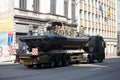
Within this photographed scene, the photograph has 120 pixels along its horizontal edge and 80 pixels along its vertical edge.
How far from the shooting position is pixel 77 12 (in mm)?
59844

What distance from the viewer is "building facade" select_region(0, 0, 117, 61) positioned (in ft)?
138

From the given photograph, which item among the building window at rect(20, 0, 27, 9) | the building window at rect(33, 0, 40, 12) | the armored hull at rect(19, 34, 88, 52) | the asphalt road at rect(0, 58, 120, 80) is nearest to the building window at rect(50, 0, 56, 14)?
the building window at rect(33, 0, 40, 12)

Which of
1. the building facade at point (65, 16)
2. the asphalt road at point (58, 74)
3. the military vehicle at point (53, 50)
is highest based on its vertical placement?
the building facade at point (65, 16)

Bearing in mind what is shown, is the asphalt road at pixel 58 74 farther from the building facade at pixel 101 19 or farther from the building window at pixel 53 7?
the building facade at pixel 101 19

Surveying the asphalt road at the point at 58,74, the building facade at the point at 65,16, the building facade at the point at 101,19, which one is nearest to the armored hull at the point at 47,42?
the building facade at the point at 65,16

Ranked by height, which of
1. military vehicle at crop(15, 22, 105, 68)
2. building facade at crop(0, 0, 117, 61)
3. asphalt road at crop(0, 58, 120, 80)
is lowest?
asphalt road at crop(0, 58, 120, 80)

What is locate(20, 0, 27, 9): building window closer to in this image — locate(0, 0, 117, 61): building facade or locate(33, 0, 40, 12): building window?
locate(0, 0, 117, 61): building facade

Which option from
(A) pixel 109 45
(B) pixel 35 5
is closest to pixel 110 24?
(A) pixel 109 45

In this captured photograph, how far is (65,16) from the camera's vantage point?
52125mm

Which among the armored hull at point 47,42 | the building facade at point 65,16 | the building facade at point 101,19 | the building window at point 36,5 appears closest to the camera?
the armored hull at point 47,42

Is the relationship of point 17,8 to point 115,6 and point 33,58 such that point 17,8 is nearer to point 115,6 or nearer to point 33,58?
point 33,58

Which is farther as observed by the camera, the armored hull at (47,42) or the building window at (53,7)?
the building window at (53,7)

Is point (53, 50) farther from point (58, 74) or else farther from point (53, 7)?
point (53, 7)

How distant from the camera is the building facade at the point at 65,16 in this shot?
4216 centimetres
